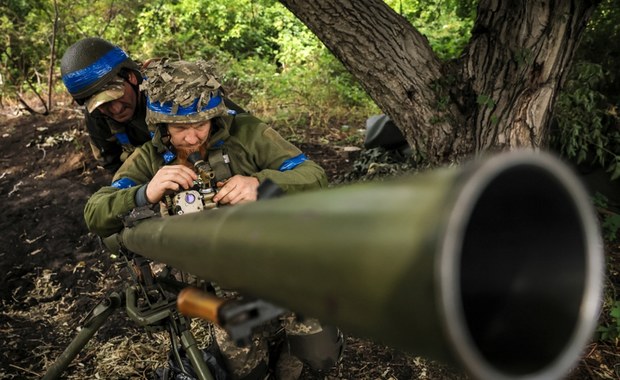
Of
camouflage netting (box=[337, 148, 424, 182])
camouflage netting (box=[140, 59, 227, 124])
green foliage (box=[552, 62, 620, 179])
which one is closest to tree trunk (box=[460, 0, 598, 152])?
green foliage (box=[552, 62, 620, 179])

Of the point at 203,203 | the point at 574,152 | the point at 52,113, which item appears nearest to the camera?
the point at 203,203

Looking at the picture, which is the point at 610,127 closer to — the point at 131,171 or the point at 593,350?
the point at 593,350

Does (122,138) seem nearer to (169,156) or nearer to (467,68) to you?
(169,156)

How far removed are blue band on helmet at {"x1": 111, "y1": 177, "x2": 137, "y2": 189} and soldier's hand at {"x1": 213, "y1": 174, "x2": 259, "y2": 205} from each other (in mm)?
670

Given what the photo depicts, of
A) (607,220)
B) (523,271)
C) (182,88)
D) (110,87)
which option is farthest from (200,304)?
(607,220)

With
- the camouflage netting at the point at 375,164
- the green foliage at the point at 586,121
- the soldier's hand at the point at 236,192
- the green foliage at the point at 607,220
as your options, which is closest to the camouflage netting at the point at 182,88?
the soldier's hand at the point at 236,192

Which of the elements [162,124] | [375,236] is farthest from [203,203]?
[375,236]

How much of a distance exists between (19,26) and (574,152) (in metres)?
9.13

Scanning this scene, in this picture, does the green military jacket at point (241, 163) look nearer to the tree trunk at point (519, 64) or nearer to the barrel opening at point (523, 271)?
the tree trunk at point (519, 64)

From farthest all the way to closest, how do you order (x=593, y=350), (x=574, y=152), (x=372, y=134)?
1. (x=372, y=134)
2. (x=574, y=152)
3. (x=593, y=350)

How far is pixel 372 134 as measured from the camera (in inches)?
213

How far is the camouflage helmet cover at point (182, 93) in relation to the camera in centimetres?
224

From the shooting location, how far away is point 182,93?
2.24 metres

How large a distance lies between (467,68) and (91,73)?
7.53 ft
